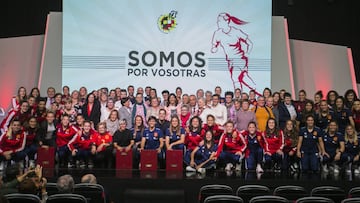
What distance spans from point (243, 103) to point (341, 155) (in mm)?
2273

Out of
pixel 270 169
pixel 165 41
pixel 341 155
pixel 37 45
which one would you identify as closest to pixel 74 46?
pixel 37 45

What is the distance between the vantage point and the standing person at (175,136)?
34.1 feet

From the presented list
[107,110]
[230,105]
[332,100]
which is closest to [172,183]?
[107,110]

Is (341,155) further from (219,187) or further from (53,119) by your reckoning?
(53,119)

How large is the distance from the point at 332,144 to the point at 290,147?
85cm

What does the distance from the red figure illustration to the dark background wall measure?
1.07m

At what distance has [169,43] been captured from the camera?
1279cm

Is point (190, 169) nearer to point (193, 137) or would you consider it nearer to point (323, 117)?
point (193, 137)

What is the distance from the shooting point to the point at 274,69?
12867mm

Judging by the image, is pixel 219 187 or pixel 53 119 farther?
pixel 53 119

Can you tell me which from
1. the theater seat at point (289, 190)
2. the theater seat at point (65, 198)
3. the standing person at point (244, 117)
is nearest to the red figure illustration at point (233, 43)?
the standing person at point (244, 117)

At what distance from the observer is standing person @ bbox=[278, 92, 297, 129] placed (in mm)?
11148

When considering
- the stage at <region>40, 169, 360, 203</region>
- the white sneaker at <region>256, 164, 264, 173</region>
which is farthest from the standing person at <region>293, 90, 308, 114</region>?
the stage at <region>40, 169, 360, 203</region>

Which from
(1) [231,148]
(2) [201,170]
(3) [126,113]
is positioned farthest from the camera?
(3) [126,113]
